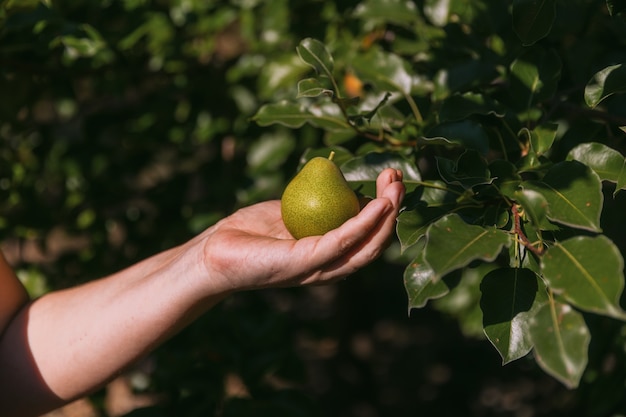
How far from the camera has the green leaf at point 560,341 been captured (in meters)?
0.82

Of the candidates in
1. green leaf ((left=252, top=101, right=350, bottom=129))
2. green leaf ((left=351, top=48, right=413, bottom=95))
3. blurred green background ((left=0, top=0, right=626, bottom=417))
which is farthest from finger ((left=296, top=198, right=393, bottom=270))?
blurred green background ((left=0, top=0, right=626, bottom=417))

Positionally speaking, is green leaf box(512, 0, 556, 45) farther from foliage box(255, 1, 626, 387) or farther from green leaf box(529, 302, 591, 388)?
green leaf box(529, 302, 591, 388)

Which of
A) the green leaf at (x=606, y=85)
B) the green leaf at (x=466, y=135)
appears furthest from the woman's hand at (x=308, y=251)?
the green leaf at (x=606, y=85)

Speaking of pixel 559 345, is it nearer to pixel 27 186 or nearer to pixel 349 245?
pixel 349 245

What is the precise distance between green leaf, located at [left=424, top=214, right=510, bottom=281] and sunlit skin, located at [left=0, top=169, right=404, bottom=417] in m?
0.13

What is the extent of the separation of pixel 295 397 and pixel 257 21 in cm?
116

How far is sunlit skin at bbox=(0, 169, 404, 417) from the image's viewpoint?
1.07 m

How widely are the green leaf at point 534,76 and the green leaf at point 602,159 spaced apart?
189 mm

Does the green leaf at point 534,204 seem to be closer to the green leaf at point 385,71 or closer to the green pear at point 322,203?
the green pear at point 322,203

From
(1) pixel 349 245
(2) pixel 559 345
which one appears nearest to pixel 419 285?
(1) pixel 349 245

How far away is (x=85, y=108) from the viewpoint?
2553 mm

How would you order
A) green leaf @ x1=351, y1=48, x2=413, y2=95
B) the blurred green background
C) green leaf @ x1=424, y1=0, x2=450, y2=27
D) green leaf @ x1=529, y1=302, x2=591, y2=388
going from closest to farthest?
green leaf @ x1=529, y1=302, x2=591, y2=388 → green leaf @ x1=351, y1=48, x2=413, y2=95 → green leaf @ x1=424, y1=0, x2=450, y2=27 → the blurred green background

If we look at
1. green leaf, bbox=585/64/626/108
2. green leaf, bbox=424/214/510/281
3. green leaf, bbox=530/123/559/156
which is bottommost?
green leaf, bbox=530/123/559/156

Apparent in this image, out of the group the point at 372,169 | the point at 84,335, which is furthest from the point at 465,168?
the point at 84,335
